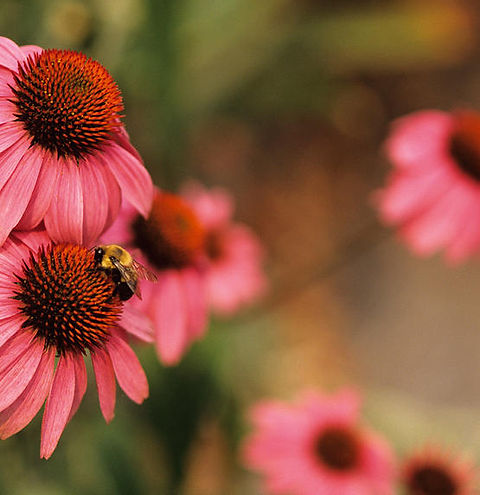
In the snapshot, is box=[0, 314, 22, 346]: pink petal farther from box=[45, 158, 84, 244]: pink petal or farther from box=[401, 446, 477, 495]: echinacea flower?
box=[401, 446, 477, 495]: echinacea flower

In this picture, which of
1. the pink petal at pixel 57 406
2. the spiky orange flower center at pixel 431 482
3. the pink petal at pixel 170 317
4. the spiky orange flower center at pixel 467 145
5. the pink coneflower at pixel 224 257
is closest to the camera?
the pink petal at pixel 57 406

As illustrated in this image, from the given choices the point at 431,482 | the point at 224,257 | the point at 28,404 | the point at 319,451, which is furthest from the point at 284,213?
the point at 28,404

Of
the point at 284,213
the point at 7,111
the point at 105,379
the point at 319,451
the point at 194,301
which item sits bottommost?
the point at 284,213

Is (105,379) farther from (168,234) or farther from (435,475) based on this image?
(435,475)

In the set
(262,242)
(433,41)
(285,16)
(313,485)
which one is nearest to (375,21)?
(433,41)

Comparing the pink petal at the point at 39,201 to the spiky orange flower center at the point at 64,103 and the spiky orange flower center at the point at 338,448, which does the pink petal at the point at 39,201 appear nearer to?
the spiky orange flower center at the point at 64,103

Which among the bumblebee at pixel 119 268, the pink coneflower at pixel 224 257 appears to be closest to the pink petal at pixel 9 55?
the bumblebee at pixel 119 268

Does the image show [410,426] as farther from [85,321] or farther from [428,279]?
[428,279]
